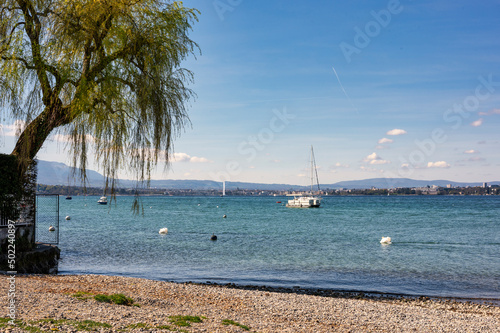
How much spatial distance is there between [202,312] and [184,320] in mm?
1489

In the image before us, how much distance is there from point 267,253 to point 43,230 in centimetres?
2721

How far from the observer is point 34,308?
8.06m

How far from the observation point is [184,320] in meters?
8.53

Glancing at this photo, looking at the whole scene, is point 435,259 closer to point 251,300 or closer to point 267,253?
point 267,253

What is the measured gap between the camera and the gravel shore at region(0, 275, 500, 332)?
7.61 meters

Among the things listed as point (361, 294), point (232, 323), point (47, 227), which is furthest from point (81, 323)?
point (47, 227)

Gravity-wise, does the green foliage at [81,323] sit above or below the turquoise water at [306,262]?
above

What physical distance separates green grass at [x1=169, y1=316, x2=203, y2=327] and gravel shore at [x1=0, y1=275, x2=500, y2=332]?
21mm

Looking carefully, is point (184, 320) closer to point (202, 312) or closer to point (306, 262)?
point (202, 312)

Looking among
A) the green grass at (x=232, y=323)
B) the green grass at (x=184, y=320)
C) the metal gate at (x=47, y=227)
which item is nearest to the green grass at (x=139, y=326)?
the green grass at (x=184, y=320)

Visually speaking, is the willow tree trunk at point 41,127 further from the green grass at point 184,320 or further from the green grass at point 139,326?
the green grass at point 139,326

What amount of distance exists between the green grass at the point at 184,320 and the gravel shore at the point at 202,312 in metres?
0.02

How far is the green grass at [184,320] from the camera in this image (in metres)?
8.12

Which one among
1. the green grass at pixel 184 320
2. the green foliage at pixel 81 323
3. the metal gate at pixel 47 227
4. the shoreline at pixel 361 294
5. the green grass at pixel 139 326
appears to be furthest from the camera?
the metal gate at pixel 47 227
